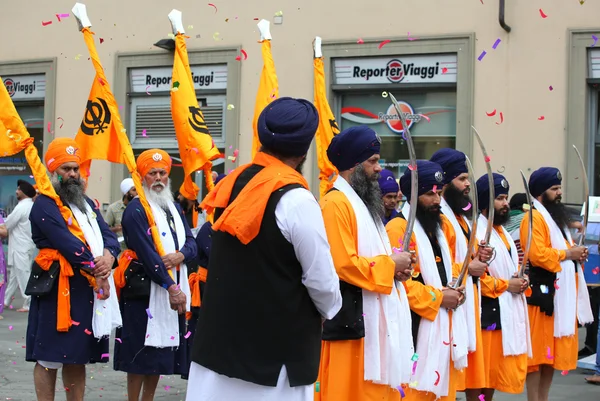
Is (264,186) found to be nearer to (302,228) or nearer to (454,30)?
(302,228)

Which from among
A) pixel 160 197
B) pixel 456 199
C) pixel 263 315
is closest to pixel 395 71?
pixel 160 197

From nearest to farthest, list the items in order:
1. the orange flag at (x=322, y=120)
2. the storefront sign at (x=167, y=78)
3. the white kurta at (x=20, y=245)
→ 1. the orange flag at (x=322, y=120)
2. the white kurta at (x=20, y=245)
3. the storefront sign at (x=167, y=78)

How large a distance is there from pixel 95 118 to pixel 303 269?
4.45 meters

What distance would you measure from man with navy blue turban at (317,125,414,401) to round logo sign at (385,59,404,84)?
33.8 feet

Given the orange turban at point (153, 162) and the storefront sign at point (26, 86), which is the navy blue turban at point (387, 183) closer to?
the orange turban at point (153, 162)

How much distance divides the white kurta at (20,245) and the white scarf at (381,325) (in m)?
9.85

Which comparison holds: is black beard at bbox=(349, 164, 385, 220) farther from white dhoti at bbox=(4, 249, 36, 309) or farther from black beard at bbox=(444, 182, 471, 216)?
white dhoti at bbox=(4, 249, 36, 309)

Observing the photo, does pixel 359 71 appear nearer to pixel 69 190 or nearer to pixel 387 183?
pixel 387 183

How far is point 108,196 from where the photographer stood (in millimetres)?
17828

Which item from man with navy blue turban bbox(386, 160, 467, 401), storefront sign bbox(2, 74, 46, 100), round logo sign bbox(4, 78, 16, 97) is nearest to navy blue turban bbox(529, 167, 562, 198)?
man with navy blue turban bbox(386, 160, 467, 401)

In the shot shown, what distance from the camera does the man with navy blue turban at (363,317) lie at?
204 inches

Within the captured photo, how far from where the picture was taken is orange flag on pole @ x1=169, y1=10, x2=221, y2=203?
854cm

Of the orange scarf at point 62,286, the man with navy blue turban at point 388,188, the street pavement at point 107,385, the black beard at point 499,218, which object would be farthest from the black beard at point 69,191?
the black beard at point 499,218

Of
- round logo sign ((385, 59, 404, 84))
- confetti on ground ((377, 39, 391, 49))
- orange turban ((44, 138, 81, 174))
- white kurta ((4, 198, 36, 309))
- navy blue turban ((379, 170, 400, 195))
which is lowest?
white kurta ((4, 198, 36, 309))
